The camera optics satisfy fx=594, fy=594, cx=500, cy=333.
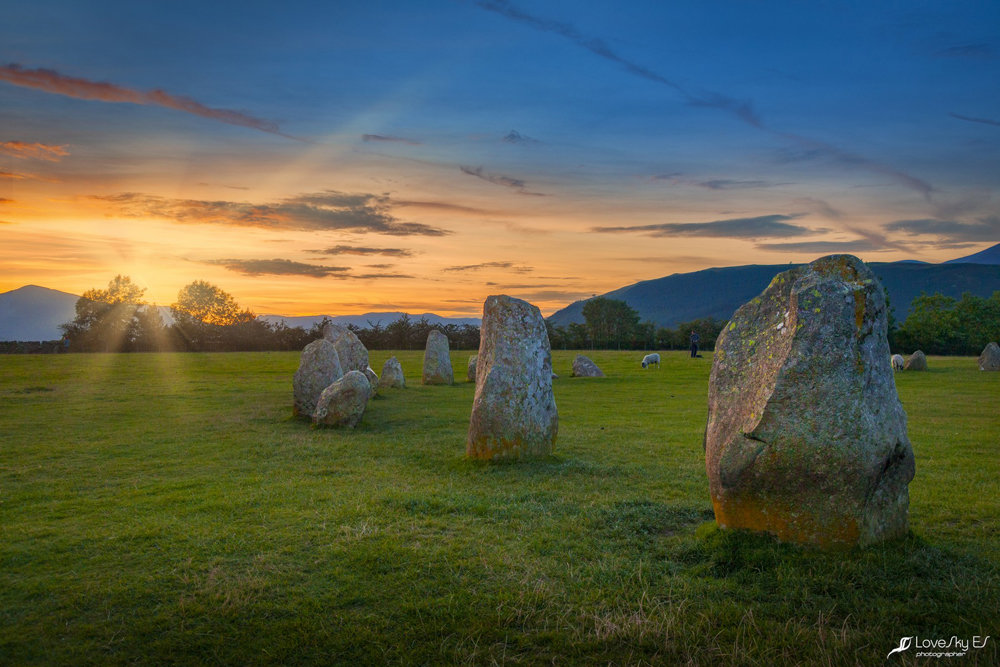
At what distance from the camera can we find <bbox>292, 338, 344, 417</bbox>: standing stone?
58.9 ft

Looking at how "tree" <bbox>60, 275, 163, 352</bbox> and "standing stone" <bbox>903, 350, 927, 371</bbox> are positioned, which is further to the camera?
"tree" <bbox>60, 275, 163, 352</bbox>

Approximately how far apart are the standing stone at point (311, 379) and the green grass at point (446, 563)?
3920 mm

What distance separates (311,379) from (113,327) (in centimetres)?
5234

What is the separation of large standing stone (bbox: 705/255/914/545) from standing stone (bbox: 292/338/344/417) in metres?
13.7

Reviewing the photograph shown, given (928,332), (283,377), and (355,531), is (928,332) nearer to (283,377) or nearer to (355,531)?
(283,377)

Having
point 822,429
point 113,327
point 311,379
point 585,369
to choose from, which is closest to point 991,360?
point 585,369

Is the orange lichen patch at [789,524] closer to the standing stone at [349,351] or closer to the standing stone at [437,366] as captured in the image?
the standing stone at [349,351]

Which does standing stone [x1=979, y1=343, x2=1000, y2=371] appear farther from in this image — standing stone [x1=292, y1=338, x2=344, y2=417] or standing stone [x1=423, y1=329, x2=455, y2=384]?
standing stone [x1=292, y1=338, x2=344, y2=417]

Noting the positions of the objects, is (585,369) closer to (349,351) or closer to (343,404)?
(349,351)

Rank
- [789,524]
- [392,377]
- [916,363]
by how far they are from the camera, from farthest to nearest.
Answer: [916,363] < [392,377] < [789,524]

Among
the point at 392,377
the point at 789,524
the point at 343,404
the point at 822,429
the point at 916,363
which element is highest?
the point at 822,429

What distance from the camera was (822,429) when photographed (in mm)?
6301

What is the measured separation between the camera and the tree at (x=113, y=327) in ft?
183

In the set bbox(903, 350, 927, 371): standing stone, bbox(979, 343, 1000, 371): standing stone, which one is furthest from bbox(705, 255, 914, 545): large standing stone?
bbox(979, 343, 1000, 371): standing stone
